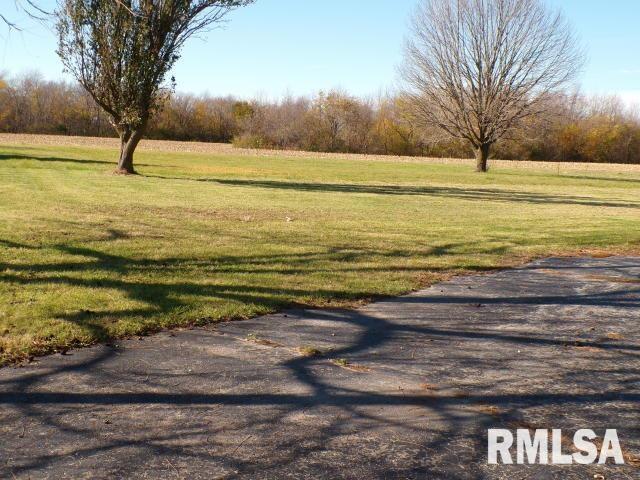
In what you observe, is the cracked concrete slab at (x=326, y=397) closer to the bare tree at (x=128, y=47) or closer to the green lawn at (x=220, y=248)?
the green lawn at (x=220, y=248)

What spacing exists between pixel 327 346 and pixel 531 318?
7.58 feet

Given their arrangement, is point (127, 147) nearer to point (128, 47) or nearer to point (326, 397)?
point (128, 47)

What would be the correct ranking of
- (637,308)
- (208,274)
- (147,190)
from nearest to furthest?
(637,308) < (208,274) < (147,190)

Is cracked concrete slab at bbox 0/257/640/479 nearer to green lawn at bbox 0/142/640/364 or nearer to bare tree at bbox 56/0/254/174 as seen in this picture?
green lawn at bbox 0/142/640/364

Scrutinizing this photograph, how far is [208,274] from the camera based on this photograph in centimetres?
820

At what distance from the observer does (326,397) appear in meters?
4.41

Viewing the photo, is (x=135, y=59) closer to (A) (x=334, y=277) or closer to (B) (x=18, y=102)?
(A) (x=334, y=277)

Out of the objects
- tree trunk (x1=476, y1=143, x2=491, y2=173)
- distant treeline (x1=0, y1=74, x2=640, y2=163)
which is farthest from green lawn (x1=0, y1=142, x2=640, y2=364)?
distant treeline (x1=0, y1=74, x2=640, y2=163)

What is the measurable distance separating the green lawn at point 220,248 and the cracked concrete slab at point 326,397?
66 cm

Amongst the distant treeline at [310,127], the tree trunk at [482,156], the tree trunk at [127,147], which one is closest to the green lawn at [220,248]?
the tree trunk at [127,147]

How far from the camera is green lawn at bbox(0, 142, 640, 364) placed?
645 cm

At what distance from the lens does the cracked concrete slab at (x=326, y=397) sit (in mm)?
3521

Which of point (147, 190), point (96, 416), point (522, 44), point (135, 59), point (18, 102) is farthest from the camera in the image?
point (18, 102)

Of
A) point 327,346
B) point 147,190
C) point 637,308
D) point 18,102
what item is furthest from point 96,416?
point 18,102
